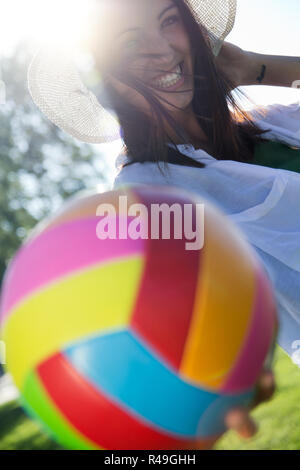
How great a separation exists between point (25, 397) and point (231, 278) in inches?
27.1

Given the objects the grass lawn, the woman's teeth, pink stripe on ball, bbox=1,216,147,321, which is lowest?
the grass lawn

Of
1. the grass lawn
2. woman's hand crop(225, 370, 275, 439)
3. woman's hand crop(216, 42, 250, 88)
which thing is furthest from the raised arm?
woman's hand crop(225, 370, 275, 439)

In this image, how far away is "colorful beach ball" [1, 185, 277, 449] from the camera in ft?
4.40

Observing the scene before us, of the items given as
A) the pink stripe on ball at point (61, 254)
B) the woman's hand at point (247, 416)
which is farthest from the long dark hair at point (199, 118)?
the woman's hand at point (247, 416)

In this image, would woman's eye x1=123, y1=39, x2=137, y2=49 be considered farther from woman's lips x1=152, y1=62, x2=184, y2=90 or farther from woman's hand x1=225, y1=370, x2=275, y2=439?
woman's hand x1=225, y1=370, x2=275, y2=439

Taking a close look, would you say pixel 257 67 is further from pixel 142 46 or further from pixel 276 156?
pixel 142 46

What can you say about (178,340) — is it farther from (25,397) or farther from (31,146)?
(31,146)

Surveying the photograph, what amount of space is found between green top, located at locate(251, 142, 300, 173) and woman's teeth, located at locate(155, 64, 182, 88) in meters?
0.55

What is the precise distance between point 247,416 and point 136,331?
0.41 metres

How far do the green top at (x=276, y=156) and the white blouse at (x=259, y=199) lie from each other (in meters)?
0.29

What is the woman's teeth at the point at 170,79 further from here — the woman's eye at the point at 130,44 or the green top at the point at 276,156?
the green top at the point at 276,156

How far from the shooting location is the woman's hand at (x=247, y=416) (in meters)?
1.42

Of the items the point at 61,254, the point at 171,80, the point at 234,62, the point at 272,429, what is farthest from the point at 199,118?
the point at 272,429

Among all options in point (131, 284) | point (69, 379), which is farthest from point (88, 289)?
point (69, 379)
